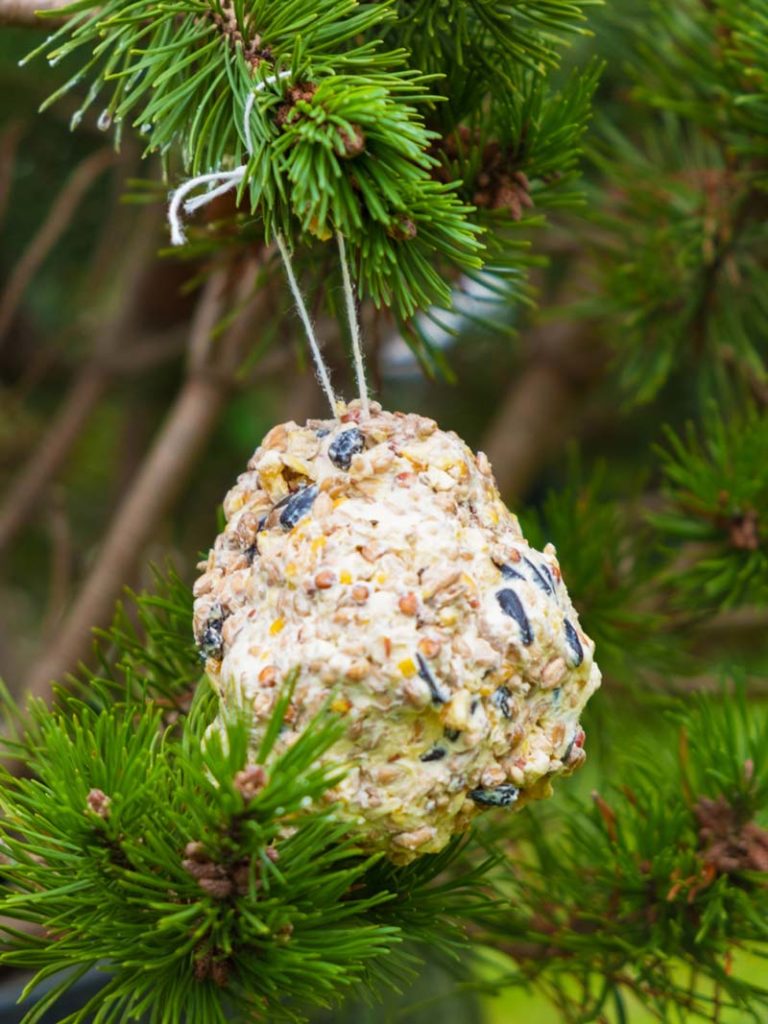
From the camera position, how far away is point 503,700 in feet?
1.39

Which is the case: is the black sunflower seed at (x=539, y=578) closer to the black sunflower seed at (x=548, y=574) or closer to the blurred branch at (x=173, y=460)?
the black sunflower seed at (x=548, y=574)

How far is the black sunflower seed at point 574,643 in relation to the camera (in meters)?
0.44

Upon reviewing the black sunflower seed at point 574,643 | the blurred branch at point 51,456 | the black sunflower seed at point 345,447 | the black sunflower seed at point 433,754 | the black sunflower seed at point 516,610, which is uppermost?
the black sunflower seed at point 345,447

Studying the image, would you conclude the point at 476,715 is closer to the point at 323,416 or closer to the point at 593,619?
the point at 593,619

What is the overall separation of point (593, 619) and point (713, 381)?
1.73ft

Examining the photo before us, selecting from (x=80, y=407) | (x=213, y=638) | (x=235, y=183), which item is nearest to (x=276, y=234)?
(x=235, y=183)

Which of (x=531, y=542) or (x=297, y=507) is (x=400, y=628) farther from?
(x=531, y=542)

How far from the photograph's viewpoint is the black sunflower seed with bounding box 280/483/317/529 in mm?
445

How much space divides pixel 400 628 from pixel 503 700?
0.17 ft

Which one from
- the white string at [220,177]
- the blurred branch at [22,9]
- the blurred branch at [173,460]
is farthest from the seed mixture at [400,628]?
the blurred branch at [173,460]

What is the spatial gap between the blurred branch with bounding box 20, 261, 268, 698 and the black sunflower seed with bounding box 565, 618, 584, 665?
0.49m

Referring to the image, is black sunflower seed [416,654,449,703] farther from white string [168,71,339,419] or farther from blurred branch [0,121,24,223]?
blurred branch [0,121,24,223]

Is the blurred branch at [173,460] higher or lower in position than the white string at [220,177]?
lower

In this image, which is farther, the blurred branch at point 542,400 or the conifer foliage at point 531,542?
the blurred branch at point 542,400
